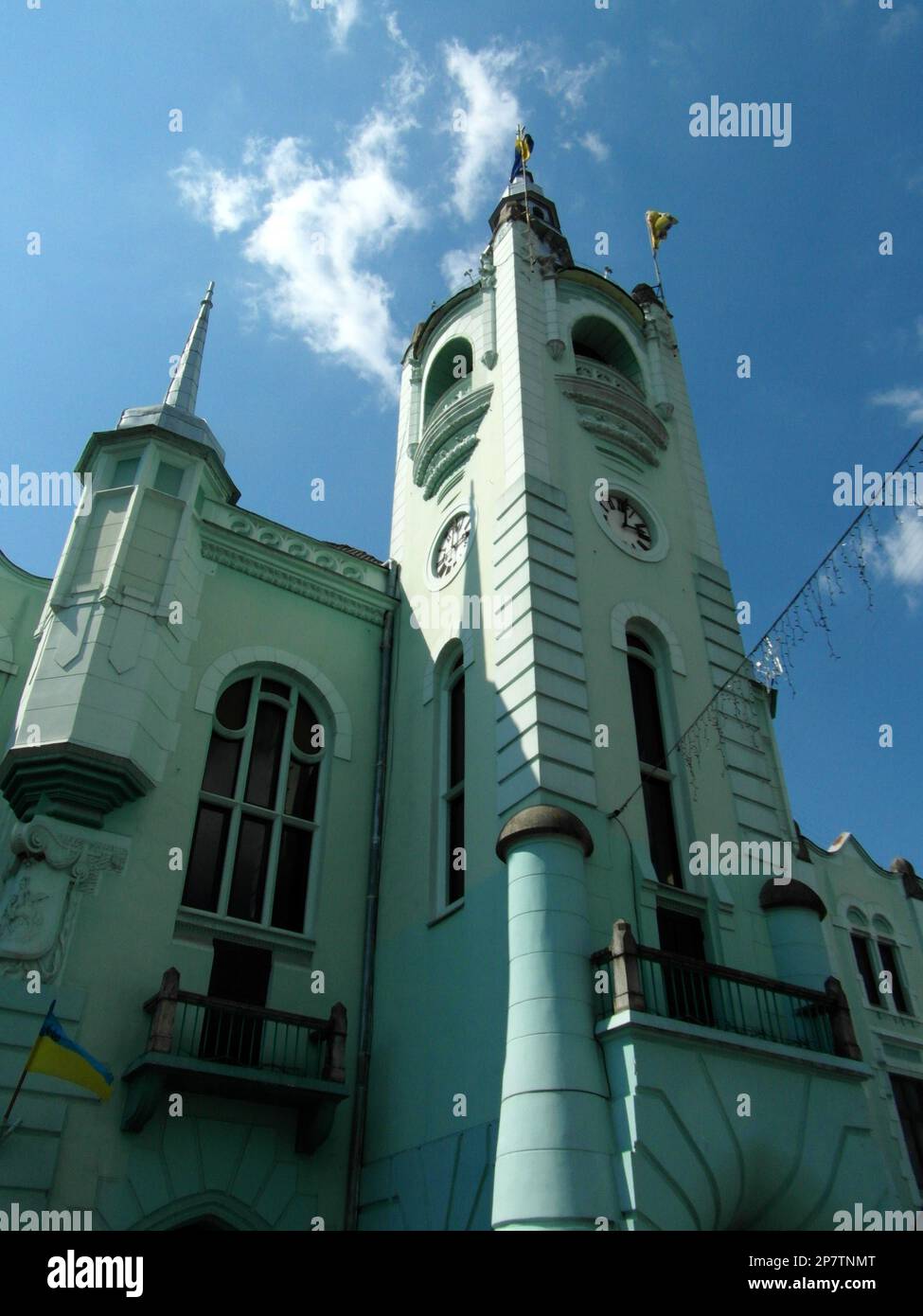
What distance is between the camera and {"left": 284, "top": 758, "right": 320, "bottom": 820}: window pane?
1816 centimetres

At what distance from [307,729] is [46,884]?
6.27m

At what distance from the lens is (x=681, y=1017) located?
42.9 ft

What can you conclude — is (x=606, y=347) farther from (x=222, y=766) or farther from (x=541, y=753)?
(x=222, y=766)

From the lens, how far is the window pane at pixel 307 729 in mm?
19000

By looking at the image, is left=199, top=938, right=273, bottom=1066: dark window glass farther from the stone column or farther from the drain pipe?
the stone column

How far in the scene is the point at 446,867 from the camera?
54.3ft

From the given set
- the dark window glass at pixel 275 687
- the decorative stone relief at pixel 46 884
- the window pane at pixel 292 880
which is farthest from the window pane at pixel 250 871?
the dark window glass at pixel 275 687

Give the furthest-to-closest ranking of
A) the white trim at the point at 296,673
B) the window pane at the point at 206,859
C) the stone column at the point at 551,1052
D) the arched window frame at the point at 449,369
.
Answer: the arched window frame at the point at 449,369, the white trim at the point at 296,673, the window pane at the point at 206,859, the stone column at the point at 551,1052

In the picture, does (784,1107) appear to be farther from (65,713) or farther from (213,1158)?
(65,713)

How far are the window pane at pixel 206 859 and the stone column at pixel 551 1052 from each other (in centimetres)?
564

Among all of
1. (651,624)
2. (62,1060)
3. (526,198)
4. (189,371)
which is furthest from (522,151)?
(62,1060)

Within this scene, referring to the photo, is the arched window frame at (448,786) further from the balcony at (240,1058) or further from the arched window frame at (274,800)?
the balcony at (240,1058)

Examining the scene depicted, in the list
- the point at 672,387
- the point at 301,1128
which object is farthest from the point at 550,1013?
the point at 672,387
